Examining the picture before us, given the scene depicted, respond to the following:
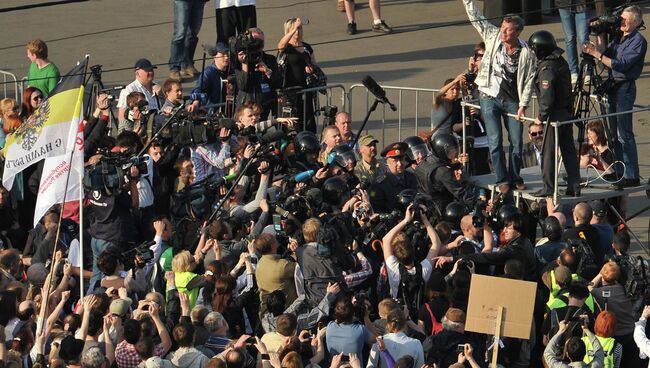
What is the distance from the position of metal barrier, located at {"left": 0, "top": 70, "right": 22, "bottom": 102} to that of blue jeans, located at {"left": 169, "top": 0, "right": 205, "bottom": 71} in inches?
74.5

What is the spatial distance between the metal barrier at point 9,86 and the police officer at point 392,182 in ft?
17.2

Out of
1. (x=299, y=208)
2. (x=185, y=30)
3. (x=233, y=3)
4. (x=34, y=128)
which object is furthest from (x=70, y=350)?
(x=185, y=30)

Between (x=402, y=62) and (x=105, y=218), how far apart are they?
851 centimetres

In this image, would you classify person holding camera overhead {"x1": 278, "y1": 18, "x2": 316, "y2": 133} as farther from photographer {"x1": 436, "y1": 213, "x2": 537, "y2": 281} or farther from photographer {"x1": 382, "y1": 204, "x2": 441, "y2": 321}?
photographer {"x1": 382, "y1": 204, "x2": 441, "y2": 321}

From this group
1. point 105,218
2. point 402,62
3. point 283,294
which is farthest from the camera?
point 402,62

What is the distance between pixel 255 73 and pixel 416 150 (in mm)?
2215

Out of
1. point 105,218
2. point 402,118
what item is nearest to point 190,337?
point 105,218

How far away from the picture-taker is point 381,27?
24.8 metres

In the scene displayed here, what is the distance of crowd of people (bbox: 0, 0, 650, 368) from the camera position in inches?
562

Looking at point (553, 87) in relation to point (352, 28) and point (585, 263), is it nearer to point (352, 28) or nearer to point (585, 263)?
point (585, 263)

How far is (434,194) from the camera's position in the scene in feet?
58.1

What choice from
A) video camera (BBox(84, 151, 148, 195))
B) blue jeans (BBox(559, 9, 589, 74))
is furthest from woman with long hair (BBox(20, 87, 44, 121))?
blue jeans (BBox(559, 9, 589, 74))

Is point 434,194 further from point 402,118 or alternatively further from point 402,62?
point 402,62

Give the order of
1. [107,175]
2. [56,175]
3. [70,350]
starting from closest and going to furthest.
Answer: [70,350] → [56,175] → [107,175]
